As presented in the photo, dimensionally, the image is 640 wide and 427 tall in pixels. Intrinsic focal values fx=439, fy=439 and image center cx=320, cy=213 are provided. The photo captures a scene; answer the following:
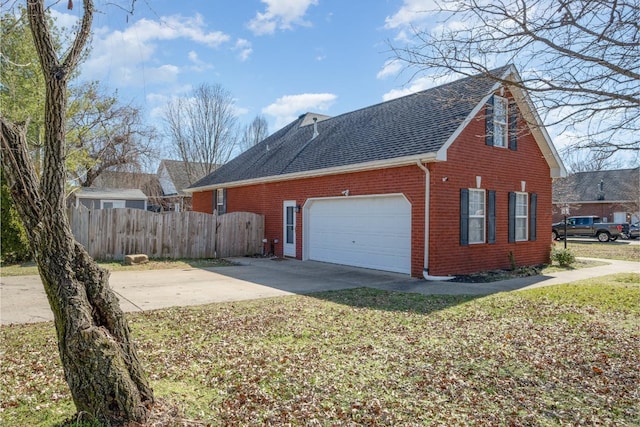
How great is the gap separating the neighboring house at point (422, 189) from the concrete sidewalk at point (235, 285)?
41.1 inches

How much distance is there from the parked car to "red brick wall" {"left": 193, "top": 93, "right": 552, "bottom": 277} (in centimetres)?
1617

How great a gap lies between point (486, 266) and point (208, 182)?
1462 cm

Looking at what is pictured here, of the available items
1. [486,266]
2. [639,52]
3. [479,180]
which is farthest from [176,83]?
[486,266]

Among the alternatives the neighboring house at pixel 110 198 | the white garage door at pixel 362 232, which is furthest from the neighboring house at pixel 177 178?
the white garage door at pixel 362 232

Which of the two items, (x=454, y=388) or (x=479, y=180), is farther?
(x=479, y=180)

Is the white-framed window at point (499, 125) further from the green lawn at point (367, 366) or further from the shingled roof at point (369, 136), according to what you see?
the green lawn at point (367, 366)

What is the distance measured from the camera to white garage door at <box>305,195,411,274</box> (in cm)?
1166

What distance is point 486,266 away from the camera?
39.7 ft

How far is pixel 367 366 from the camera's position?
4664mm

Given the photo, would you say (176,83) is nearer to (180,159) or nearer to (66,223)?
(66,223)

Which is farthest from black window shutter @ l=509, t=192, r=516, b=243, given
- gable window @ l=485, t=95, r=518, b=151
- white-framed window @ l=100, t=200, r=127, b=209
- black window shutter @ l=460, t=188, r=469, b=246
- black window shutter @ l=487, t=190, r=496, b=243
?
white-framed window @ l=100, t=200, r=127, b=209

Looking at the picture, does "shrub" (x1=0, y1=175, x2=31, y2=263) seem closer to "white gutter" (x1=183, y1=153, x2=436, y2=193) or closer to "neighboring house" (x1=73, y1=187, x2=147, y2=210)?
"white gutter" (x1=183, y1=153, x2=436, y2=193)

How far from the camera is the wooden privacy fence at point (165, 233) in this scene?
14258mm

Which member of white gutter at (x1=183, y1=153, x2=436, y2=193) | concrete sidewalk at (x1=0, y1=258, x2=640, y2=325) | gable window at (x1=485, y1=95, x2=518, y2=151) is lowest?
concrete sidewalk at (x1=0, y1=258, x2=640, y2=325)
